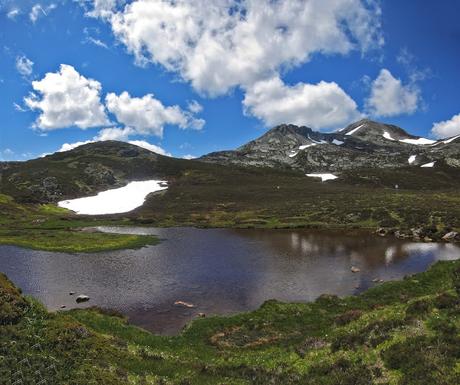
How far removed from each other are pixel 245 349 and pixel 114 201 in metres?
135

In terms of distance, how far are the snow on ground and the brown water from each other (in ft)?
211

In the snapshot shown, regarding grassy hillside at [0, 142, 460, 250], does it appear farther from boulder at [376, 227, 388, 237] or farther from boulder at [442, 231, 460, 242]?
boulder at [376, 227, 388, 237]

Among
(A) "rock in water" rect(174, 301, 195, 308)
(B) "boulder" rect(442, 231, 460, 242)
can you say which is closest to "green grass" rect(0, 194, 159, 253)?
(A) "rock in water" rect(174, 301, 195, 308)

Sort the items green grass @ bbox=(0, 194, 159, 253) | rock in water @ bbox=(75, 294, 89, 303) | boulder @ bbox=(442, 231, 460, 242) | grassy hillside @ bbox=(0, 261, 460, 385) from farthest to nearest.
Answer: boulder @ bbox=(442, 231, 460, 242)
green grass @ bbox=(0, 194, 159, 253)
rock in water @ bbox=(75, 294, 89, 303)
grassy hillside @ bbox=(0, 261, 460, 385)

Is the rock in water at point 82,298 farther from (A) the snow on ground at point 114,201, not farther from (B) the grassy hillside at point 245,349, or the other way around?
(A) the snow on ground at point 114,201

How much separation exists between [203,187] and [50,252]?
113466 mm

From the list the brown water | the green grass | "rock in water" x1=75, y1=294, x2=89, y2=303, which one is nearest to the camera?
the brown water

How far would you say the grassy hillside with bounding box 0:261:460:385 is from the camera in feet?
62.5

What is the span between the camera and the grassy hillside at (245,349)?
1905cm

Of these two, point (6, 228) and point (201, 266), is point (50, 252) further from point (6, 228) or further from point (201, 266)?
point (6, 228)

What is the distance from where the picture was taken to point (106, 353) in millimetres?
23594

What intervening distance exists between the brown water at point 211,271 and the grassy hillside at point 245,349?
22.4 ft

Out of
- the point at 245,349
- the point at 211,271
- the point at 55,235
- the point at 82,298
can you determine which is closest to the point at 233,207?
the point at 55,235

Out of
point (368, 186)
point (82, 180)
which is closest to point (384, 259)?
point (368, 186)
